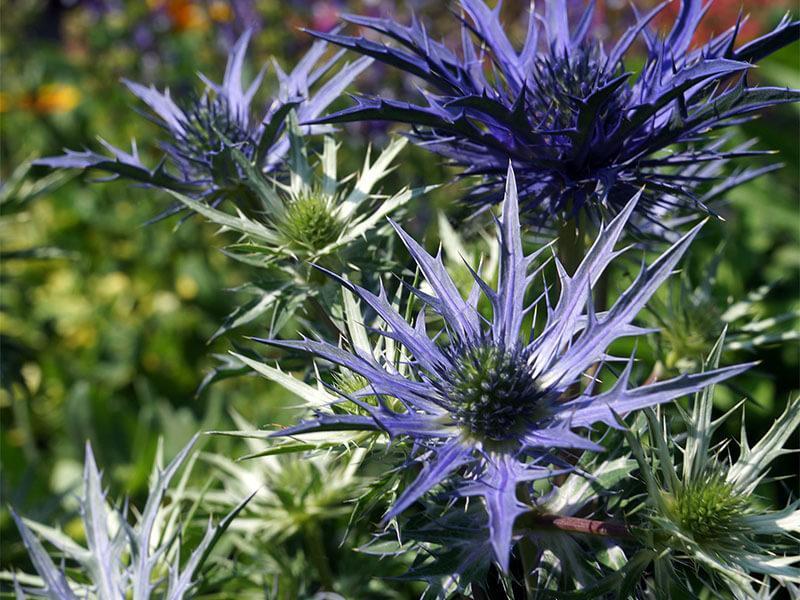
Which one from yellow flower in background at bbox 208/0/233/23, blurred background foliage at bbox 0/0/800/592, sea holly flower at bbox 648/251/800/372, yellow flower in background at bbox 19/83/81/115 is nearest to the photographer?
sea holly flower at bbox 648/251/800/372

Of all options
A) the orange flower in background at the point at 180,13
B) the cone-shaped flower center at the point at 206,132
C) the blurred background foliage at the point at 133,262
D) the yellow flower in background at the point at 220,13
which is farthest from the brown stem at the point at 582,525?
the orange flower in background at the point at 180,13

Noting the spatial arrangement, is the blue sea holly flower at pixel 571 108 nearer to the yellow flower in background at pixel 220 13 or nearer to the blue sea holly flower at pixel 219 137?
the blue sea holly flower at pixel 219 137

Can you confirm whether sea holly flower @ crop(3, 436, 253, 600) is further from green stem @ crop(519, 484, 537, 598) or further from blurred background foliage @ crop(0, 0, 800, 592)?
blurred background foliage @ crop(0, 0, 800, 592)

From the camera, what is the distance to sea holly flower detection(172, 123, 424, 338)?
67cm

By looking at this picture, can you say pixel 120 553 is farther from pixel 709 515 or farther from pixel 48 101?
pixel 48 101

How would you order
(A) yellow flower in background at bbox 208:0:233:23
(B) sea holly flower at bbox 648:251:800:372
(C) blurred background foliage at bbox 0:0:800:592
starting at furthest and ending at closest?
(A) yellow flower in background at bbox 208:0:233:23 < (C) blurred background foliage at bbox 0:0:800:592 < (B) sea holly flower at bbox 648:251:800:372

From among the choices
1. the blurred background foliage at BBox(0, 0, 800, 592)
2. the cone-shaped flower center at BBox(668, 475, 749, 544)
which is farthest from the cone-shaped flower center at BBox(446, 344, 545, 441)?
the blurred background foliage at BBox(0, 0, 800, 592)

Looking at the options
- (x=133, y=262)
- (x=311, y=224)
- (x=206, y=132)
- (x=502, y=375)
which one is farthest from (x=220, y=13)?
(x=502, y=375)

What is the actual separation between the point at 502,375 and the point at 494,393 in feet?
0.05

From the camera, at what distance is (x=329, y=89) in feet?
2.55

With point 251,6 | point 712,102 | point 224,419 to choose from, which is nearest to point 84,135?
point 251,6

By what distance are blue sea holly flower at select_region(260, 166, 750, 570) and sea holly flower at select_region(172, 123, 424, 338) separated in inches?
5.2

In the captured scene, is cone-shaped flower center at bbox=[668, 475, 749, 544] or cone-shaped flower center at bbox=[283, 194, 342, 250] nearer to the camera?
cone-shaped flower center at bbox=[668, 475, 749, 544]

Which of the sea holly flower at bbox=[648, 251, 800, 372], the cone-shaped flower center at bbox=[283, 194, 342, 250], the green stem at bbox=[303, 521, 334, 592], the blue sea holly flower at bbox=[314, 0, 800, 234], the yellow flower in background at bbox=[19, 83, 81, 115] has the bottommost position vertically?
the green stem at bbox=[303, 521, 334, 592]
